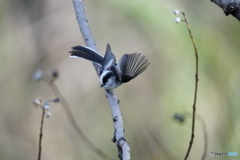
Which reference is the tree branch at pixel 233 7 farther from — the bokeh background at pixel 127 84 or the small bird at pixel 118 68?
the bokeh background at pixel 127 84

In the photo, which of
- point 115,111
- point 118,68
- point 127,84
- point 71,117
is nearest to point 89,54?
point 118,68

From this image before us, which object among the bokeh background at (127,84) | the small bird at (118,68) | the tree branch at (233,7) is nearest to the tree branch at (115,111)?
the small bird at (118,68)

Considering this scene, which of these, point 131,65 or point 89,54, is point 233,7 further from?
point 89,54

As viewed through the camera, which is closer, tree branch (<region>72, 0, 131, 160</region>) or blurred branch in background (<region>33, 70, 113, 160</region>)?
tree branch (<region>72, 0, 131, 160</region>)

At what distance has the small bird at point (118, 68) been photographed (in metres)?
1.00

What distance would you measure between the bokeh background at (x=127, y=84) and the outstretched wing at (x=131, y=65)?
930 mm

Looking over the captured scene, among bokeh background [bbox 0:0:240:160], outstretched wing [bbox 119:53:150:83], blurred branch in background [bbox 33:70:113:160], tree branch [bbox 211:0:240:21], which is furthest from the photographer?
bokeh background [bbox 0:0:240:160]

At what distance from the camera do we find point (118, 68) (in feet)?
3.41

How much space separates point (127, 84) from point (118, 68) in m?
1.47

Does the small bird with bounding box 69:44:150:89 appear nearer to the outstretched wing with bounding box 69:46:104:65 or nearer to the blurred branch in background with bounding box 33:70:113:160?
the outstretched wing with bounding box 69:46:104:65

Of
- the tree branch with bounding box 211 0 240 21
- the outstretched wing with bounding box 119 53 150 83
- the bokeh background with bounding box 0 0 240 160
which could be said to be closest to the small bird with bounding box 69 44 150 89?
the outstretched wing with bounding box 119 53 150 83

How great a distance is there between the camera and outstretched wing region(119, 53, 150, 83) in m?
1.00

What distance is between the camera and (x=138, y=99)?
8.03 feet

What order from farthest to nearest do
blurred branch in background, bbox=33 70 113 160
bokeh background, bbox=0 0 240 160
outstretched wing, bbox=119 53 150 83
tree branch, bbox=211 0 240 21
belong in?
bokeh background, bbox=0 0 240 160 → blurred branch in background, bbox=33 70 113 160 → outstretched wing, bbox=119 53 150 83 → tree branch, bbox=211 0 240 21
